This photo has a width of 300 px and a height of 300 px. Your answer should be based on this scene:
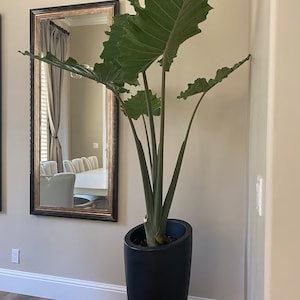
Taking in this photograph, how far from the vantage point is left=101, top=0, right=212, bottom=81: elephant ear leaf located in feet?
4.61

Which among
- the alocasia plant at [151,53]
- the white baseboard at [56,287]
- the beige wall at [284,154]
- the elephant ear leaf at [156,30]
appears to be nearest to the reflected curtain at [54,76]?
the alocasia plant at [151,53]

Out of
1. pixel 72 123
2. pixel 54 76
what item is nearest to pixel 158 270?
pixel 72 123

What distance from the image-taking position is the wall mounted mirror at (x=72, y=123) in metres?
2.53

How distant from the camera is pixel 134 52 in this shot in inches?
62.8

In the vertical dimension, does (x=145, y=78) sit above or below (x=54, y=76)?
below

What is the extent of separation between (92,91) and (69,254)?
4.18 feet

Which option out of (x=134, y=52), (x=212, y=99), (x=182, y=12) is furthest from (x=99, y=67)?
(x=212, y=99)

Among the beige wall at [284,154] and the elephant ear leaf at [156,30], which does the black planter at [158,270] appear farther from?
the beige wall at [284,154]

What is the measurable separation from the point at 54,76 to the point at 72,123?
1.31ft

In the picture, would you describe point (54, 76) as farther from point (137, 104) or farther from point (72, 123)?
point (137, 104)

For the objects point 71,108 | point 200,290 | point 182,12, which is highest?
point 182,12

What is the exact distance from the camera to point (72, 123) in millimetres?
2637

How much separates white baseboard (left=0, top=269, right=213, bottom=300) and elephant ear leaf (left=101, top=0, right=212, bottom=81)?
165cm

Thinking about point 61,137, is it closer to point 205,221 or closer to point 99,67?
point 99,67
